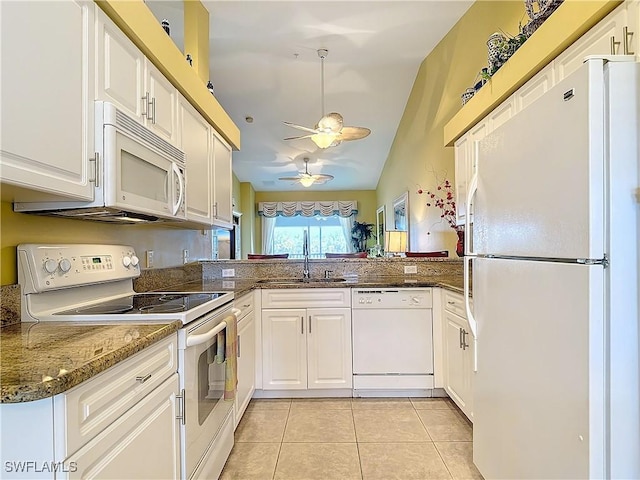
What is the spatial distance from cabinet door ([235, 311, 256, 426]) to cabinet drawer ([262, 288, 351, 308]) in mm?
184

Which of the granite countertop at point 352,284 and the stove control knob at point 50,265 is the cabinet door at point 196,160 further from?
the stove control knob at point 50,265

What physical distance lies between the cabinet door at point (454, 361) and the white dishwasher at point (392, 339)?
0.14 m

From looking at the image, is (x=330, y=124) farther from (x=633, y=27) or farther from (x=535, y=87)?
(x=633, y=27)

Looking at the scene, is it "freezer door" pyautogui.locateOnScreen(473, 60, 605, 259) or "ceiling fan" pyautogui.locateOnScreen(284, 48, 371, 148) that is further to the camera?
"ceiling fan" pyautogui.locateOnScreen(284, 48, 371, 148)

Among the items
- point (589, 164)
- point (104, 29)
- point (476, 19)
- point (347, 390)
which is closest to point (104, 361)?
point (104, 29)

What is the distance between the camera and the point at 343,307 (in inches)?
117

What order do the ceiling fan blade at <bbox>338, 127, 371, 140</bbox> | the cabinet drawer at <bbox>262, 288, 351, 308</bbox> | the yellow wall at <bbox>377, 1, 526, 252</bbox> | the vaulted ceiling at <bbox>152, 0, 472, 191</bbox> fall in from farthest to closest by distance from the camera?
the ceiling fan blade at <bbox>338, 127, 371, 140</bbox>, the vaulted ceiling at <bbox>152, 0, 472, 191</bbox>, the yellow wall at <bbox>377, 1, 526, 252</bbox>, the cabinet drawer at <bbox>262, 288, 351, 308</bbox>

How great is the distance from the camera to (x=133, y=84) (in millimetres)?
1644

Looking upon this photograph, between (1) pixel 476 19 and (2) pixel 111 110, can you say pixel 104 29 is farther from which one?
(1) pixel 476 19

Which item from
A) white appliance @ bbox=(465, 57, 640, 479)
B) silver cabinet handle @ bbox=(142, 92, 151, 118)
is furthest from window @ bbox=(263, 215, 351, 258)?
white appliance @ bbox=(465, 57, 640, 479)

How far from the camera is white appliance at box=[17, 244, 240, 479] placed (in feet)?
4.72

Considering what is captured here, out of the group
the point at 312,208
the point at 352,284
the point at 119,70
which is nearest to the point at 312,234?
the point at 312,208

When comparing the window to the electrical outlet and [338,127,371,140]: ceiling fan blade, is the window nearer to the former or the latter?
[338,127,371,140]: ceiling fan blade

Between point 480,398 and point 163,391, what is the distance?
1.38 meters
